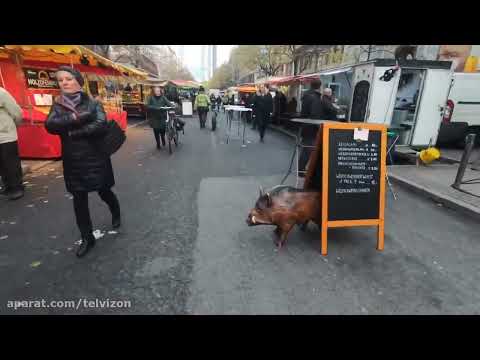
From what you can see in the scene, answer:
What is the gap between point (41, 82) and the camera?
9055mm

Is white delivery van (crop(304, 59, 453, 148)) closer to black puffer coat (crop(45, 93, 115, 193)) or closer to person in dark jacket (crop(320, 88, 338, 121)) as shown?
person in dark jacket (crop(320, 88, 338, 121))

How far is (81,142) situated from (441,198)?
18.9 ft

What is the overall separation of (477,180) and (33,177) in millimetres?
9604

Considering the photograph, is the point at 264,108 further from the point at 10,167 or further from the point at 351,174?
the point at 10,167

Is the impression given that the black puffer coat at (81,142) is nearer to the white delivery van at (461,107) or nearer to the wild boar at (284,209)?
the wild boar at (284,209)

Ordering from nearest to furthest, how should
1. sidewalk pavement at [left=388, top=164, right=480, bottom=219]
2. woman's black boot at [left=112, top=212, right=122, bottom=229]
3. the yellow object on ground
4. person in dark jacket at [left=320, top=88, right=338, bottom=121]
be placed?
woman's black boot at [left=112, top=212, right=122, bottom=229], sidewalk pavement at [left=388, top=164, right=480, bottom=219], person in dark jacket at [left=320, top=88, right=338, bottom=121], the yellow object on ground

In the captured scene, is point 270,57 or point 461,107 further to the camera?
point 270,57

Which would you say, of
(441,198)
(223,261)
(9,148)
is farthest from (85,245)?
(441,198)

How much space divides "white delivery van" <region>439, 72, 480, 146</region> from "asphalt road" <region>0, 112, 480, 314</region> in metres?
5.84

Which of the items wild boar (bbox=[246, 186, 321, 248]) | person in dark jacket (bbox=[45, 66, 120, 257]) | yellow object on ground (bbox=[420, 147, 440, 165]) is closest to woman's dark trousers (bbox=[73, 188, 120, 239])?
person in dark jacket (bbox=[45, 66, 120, 257])

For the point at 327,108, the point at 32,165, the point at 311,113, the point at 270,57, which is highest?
the point at 270,57

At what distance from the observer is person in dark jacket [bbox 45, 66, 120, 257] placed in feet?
9.06

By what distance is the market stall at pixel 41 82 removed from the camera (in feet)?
22.5
